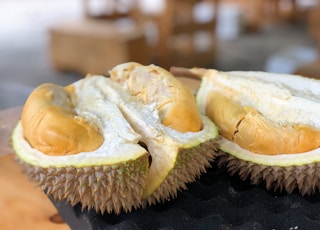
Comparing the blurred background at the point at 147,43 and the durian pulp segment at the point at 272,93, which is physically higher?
the durian pulp segment at the point at 272,93

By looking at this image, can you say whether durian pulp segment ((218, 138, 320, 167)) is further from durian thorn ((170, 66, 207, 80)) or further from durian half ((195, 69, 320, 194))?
durian thorn ((170, 66, 207, 80))

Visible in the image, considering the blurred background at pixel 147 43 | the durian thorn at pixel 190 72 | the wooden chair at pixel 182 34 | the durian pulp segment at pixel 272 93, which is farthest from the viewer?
the wooden chair at pixel 182 34

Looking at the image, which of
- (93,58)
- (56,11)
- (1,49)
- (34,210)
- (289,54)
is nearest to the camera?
(34,210)

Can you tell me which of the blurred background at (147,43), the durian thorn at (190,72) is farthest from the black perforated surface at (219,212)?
the blurred background at (147,43)

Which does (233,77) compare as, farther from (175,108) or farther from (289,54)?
(289,54)

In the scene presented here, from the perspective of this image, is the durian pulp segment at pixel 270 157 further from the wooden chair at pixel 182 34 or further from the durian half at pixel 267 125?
the wooden chair at pixel 182 34

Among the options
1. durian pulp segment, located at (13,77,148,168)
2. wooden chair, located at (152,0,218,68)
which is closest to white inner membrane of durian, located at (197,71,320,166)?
durian pulp segment, located at (13,77,148,168)

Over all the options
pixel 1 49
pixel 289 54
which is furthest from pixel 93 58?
pixel 289 54

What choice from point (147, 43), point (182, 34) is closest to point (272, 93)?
point (147, 43)
